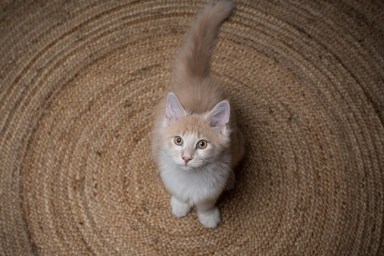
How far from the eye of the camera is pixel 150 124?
1.52 metres

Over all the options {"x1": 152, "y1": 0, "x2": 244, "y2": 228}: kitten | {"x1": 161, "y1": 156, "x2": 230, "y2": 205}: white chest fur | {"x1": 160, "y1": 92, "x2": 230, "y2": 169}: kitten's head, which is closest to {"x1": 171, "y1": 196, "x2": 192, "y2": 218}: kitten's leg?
{"x1": 152, "y1": 0, "x2": 244, "y2": 228}: kitten

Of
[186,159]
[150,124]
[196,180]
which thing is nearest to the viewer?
[186,159]

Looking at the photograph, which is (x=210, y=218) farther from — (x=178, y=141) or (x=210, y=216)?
(x=178, y=141)

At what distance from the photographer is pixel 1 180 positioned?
1.44m

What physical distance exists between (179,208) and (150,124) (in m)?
0.30

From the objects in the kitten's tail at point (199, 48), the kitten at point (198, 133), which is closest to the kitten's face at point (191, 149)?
the kitten at point (198, 133)

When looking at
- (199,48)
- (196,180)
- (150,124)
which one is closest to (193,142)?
(196,180)

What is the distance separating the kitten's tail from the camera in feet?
4.30

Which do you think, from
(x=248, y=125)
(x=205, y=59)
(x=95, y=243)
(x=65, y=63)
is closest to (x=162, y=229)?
(x=95, y=243)

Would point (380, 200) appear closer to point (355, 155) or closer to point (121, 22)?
point (355, 155)

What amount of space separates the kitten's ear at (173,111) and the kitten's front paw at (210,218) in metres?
0.38

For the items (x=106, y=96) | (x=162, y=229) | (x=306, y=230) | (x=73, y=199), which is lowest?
(x=306, y=230)

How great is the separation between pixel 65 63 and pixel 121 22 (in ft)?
0.80

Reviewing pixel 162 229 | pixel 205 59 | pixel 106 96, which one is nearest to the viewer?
pixel 205 59
